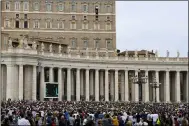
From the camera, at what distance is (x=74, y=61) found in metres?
83.4

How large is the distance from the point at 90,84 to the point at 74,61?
6249mm


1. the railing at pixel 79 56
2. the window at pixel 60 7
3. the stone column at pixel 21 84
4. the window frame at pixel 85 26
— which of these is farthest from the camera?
the window at pixel 60 7

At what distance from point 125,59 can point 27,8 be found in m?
28.0

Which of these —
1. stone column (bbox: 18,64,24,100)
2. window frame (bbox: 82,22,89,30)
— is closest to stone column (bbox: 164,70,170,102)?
window frame (bbox: 82,22,89,30)

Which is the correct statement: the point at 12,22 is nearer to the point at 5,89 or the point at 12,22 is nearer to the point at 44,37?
the point at 44,37

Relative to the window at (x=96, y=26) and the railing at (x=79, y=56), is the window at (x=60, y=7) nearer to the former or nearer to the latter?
the window at (x=96, y=26)

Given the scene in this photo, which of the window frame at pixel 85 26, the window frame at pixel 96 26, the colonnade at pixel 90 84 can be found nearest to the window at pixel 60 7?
the window frame at pixel 85 26

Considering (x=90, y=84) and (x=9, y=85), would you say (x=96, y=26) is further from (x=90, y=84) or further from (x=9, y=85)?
(x=9, y=85)

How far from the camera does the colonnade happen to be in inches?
2869

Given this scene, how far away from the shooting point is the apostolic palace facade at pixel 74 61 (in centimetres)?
7362

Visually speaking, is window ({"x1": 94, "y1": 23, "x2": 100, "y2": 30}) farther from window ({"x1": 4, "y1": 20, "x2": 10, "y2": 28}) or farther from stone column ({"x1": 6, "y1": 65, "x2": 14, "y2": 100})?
stone column ({"x1": 6, "y1": 65, "x2": 14, "y2": 100})

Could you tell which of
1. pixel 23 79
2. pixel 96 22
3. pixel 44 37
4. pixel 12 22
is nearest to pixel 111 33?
pixel 96 22

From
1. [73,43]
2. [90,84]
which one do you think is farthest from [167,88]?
[73,43]

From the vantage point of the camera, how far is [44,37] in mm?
102875
